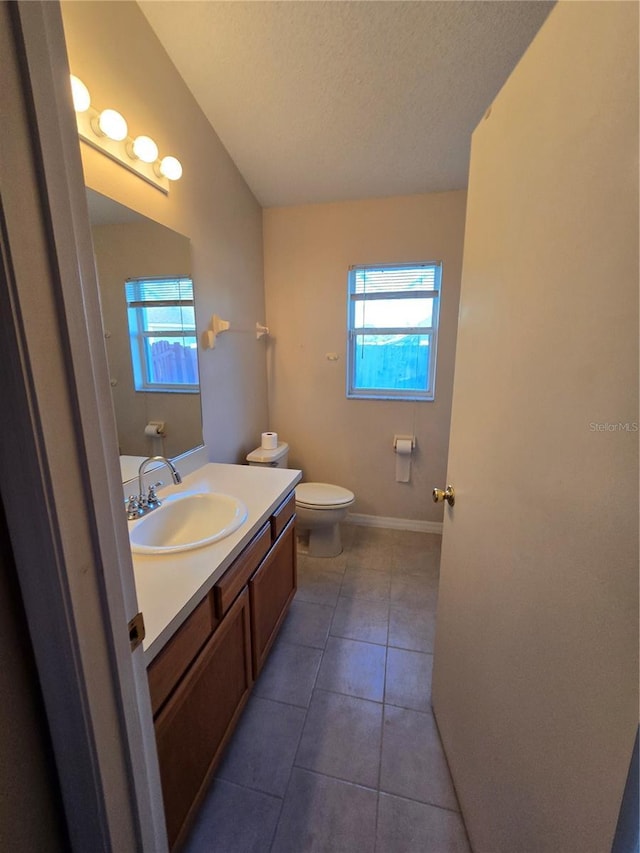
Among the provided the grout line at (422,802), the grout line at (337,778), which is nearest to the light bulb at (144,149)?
the grout line at (337,778)

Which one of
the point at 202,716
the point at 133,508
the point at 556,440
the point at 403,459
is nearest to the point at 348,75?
the point at 556,440

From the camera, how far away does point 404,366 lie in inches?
103

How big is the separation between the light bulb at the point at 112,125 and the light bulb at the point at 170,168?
240 millimetres

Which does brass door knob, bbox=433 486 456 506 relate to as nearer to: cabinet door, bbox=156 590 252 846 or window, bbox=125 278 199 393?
cabinet door, bbox=156 590 252 846

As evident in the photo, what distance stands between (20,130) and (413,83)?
6.23 ft

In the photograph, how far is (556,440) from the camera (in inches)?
24.2

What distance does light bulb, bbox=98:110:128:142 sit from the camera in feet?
3.90

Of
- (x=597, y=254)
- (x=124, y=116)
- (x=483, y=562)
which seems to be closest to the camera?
(x=597, y=254)

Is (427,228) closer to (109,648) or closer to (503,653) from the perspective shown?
(503,653)

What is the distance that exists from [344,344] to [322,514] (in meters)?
1.26

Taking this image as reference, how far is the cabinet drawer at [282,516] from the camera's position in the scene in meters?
1.51

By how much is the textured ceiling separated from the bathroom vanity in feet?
6.27

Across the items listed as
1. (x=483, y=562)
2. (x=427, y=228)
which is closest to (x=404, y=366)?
(x=427, y=228)

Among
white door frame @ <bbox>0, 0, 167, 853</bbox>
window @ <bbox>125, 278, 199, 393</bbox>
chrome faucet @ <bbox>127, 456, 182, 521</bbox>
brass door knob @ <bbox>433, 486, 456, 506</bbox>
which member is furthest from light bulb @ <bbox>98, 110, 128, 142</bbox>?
brass door knob @ <bbox>433, 486, 456, 506</bbox>
